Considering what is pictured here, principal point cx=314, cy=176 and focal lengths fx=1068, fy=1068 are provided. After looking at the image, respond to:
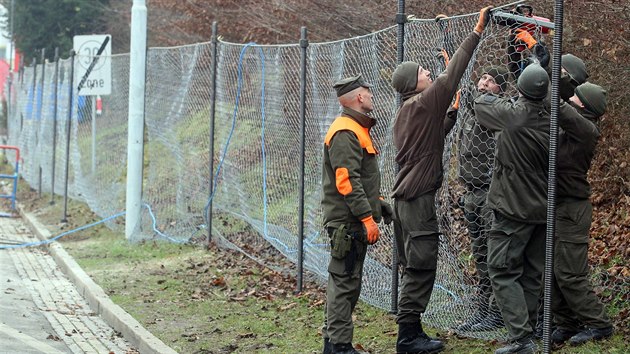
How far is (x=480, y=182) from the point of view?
7.57m

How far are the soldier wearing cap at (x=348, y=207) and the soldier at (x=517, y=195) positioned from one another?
86 cm

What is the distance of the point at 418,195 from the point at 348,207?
50 centimetres

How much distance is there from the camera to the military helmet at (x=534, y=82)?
21.4 feet

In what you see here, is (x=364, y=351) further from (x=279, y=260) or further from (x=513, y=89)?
(x=279, y=260)

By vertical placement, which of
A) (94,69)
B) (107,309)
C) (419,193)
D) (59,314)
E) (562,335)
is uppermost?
(94,69)

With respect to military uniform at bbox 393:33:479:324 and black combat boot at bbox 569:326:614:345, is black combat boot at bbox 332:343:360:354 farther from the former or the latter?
black combat boot at bbox 569:326:614:345

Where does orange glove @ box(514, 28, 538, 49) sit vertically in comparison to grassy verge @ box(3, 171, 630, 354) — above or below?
above

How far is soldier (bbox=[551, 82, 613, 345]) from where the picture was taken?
7.05 m

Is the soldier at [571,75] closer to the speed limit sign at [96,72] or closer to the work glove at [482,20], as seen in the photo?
the work glove at [482,20]

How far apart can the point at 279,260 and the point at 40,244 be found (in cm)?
566

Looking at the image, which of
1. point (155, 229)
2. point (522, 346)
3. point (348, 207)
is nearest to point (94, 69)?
point (155, 229)

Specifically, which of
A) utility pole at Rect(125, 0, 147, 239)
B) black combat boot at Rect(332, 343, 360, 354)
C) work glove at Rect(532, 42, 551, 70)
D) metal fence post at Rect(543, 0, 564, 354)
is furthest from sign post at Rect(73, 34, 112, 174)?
metal fence post at Rect(543, 0, 564, 354)

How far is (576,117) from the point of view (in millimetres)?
6840

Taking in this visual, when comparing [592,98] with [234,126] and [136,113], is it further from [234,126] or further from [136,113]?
[136,113]
